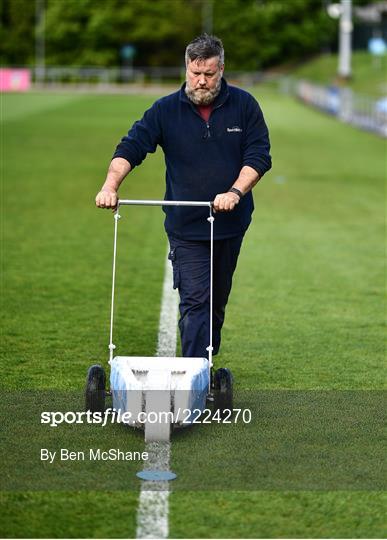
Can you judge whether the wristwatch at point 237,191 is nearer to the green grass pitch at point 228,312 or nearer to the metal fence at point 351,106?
the green grass pitch at point 228,312

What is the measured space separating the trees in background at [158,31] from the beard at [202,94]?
96194 millimetres

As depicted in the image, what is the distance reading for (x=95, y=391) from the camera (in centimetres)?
747

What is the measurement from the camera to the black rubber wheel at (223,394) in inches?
296

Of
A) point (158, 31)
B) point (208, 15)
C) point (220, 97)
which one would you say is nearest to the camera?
point (220, 97)

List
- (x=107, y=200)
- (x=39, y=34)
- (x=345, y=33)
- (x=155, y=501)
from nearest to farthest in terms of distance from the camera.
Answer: (x=155, y=501) → (x=107, y=200) → (x=345, y=33) → (x=39, y=34)

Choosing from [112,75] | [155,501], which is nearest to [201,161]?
[155,501]

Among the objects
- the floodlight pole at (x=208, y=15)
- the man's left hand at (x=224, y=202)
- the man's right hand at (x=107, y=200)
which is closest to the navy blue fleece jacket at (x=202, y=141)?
the man's left hand at (x=224, y=202)

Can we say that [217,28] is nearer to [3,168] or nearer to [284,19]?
[284,19]

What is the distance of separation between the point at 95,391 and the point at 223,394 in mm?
688

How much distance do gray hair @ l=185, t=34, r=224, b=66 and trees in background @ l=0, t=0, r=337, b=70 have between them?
96220 mm

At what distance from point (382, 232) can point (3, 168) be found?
10.2m

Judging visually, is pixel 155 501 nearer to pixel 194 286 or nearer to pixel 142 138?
pixel 194 286

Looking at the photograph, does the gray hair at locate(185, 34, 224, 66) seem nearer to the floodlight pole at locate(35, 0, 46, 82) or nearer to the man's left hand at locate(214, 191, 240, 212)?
the man's left hand at locate(214, 191, 240, 212)

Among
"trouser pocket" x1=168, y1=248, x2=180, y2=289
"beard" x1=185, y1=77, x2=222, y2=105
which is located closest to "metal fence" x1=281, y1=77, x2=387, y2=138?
"trouser pocket" x1=168, y1=248, x2=180, y2=289
